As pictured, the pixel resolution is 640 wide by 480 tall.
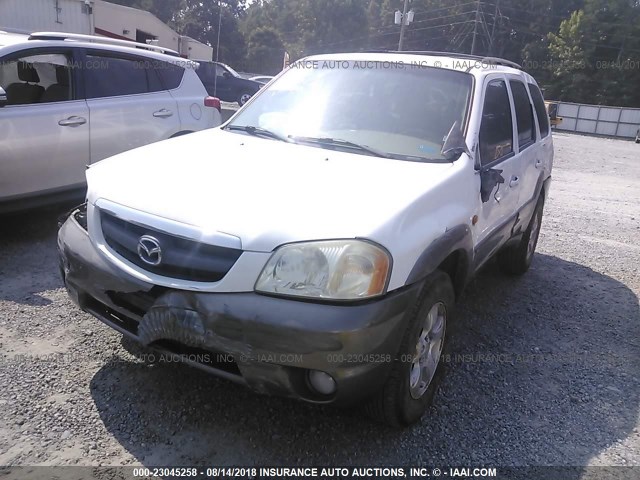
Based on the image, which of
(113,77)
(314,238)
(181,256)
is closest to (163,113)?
(113,77)

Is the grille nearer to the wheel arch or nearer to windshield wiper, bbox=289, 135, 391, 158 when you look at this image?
the wheel arch

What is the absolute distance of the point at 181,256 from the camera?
2363 millimetres

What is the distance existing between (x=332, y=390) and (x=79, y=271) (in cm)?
139

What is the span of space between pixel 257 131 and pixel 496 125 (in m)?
1.59

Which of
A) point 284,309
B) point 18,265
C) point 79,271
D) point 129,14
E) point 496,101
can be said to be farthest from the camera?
point 129,14

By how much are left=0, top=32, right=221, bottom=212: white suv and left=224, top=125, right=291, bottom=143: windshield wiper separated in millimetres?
1928

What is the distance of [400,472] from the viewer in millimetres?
2477

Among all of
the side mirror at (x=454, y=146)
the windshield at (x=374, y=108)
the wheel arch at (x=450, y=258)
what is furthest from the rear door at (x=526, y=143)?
the wheel arch at (x=450, y=258)

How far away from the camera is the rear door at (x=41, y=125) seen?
14.9ft

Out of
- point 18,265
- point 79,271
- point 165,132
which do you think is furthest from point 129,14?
point 79,271

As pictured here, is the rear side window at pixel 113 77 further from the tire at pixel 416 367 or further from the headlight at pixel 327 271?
the tire at pixel 416 367

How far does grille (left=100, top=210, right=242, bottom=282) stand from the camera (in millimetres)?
2299

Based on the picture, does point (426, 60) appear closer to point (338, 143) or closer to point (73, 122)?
point (338, 143)

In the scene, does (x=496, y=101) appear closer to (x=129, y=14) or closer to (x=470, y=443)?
(x=470, y=443)
